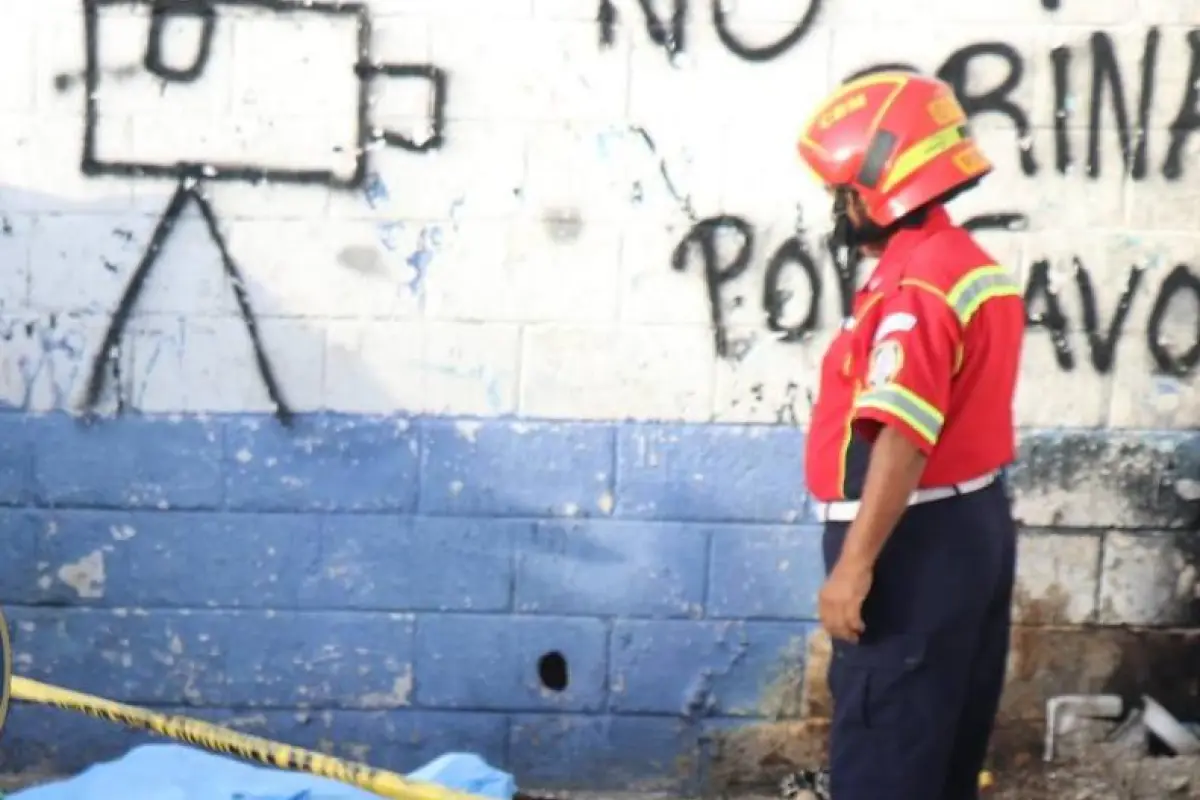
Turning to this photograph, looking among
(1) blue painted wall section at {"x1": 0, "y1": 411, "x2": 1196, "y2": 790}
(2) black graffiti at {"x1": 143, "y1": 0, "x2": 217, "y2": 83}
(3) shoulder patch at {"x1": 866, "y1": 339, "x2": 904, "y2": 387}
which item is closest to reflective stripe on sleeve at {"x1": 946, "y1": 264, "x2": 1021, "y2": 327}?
(3) shoulder patch at {"x1": 866, "y1": 339, "x2": 904, "y2": 387}

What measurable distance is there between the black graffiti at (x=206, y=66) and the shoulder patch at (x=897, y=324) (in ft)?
4.95

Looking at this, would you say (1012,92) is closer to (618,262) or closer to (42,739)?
(618,262)

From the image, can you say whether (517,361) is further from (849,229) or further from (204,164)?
(849,229)

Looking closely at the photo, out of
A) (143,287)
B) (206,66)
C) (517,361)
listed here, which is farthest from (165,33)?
(517,361)

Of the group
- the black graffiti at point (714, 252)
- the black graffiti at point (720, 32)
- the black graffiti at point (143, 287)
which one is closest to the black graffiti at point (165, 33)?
the black graffiti at point (143, 287)

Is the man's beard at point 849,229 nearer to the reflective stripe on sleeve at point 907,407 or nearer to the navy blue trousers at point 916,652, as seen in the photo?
the reflective stripe on sleeve at point 907,407

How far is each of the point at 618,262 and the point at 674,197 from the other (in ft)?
0.68

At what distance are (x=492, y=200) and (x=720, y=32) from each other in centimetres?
68

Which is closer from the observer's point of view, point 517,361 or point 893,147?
point 893,147

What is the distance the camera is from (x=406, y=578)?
4.36m

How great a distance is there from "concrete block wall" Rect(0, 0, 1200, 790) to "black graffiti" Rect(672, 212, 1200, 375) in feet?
0.03

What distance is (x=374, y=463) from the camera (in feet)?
14.1

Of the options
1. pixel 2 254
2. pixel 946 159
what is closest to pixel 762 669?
pixel 946 159

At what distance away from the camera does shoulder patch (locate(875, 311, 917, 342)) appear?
9.98 feet
